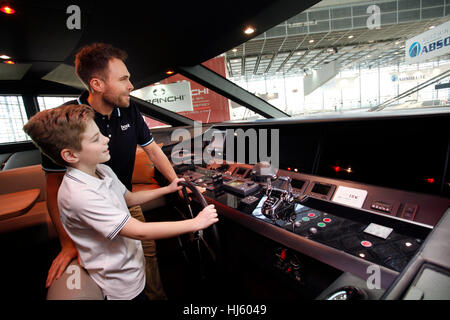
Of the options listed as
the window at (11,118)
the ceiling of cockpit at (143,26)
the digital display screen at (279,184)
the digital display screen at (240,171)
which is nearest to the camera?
the ceiling of cockpit at (143,26)

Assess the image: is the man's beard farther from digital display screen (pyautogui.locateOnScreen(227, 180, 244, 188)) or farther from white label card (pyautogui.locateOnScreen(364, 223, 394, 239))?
white label card (pyautogui.locateOnScreen(364, 223, 394, 239))

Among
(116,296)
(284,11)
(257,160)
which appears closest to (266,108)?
(257,160)

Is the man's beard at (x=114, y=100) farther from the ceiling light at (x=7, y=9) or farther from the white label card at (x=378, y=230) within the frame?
the white label card at (x=378, y=230)

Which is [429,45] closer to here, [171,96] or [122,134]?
[122,134]

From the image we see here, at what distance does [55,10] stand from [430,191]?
2.61 m

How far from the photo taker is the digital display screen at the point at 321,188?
136 cm

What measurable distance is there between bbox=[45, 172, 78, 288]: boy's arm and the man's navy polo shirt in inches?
13.7

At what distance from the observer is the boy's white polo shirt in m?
0.82

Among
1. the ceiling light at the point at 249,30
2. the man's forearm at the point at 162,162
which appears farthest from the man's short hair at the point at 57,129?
the ceiling light at the point at 249,30

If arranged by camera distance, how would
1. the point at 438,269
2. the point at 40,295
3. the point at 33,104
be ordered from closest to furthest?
the point at 438,269, the point at 40,295, the point at 33,104

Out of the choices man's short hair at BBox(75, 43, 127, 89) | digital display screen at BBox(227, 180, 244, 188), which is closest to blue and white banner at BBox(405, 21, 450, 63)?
digital display screen at BBox(227, 180, 244, 188)

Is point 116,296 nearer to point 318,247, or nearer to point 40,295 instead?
point 318,247

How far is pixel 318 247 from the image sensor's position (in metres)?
0.93

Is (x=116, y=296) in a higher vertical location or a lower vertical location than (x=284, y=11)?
lower
